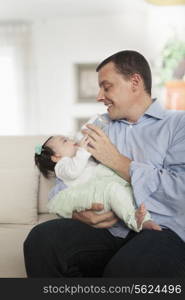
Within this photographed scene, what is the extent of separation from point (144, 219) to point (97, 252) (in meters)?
0.19

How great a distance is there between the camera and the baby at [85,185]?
124 cm

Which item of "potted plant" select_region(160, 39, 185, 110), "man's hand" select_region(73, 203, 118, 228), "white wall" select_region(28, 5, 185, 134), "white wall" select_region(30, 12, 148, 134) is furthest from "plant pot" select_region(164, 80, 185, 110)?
"man's hand" select_region(73, 203, 118, 228)

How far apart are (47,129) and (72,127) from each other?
1.31ft

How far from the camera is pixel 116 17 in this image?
5711 millimetres

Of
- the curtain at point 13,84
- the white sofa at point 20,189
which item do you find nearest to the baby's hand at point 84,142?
the white sofa at point 20,189

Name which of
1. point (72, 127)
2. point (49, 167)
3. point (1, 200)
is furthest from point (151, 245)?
point (72, 127)

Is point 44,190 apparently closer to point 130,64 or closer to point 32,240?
point 32,240

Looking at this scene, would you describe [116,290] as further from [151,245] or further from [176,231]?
[176,231]

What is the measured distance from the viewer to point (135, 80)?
1.40 m

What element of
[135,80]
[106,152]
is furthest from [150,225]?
[135,80]

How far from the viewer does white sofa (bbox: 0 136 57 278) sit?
1.81m

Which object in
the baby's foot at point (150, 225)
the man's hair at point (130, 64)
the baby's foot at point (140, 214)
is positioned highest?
the man's hair at point (130, 64)

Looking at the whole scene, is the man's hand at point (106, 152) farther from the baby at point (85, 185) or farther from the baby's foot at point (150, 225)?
the baby's foot at point (150, 225)

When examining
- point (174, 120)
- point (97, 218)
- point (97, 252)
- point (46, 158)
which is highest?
point (174, 120)
